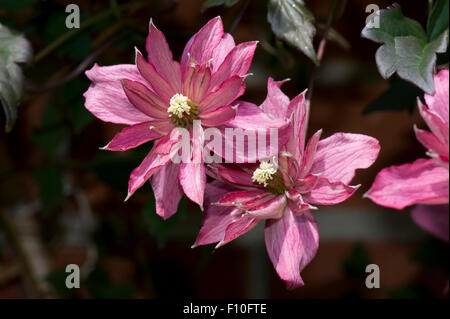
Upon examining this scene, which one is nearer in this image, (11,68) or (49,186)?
(11,68)

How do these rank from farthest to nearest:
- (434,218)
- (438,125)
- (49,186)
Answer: (49,186) < (434,218) < (438,125)

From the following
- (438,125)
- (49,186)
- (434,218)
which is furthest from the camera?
(49,186)

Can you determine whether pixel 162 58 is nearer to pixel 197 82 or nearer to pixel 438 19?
pixel 197 82

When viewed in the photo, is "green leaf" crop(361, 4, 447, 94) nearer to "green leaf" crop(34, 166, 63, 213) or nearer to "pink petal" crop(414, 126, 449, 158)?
"pink petal" crop(414, 126, 449, 158)

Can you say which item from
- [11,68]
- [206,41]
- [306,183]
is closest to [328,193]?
[306,183]

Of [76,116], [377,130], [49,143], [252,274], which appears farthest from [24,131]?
[377,130]
